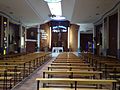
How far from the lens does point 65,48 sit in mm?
38438

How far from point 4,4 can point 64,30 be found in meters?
23.0

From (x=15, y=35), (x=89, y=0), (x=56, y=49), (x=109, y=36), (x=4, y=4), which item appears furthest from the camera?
(x=56, y=49)

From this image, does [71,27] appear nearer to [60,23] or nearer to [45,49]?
[60,23]

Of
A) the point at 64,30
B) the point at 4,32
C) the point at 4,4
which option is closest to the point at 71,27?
the point at 64,30

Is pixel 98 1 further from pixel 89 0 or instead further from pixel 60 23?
pixel 60 23

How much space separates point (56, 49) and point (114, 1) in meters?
23.7

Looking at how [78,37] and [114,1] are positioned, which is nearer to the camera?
[114,1]

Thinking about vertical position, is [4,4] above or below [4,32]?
above

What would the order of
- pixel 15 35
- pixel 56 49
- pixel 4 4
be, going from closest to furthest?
pixel 4 4 < pixel 15 35 < pixel 56 49

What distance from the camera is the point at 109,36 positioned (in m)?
18.9

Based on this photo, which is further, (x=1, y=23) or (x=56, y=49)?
(x=56, y=49)

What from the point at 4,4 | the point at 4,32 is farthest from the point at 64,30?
the point at 4,4

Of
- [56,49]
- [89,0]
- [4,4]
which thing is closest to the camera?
[89,0]

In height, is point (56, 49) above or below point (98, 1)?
below
